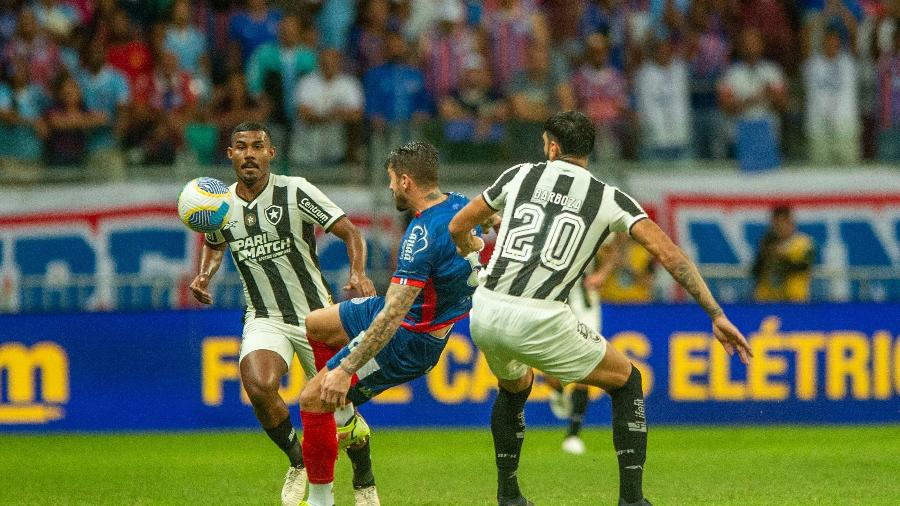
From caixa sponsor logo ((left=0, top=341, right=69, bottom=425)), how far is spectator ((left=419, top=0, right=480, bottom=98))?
15.8 ft

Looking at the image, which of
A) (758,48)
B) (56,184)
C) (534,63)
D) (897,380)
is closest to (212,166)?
(56,184)

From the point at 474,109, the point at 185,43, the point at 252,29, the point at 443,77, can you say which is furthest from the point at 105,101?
the point at 474,109

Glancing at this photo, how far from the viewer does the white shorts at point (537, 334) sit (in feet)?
22.3

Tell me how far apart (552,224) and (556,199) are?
13cm

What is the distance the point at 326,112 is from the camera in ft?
48.0

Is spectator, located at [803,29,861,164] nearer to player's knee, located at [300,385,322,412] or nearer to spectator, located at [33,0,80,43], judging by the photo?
spectator, located at [33,0,80,43]

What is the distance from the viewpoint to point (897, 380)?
13.1 m

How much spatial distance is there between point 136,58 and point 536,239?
30.6 ft

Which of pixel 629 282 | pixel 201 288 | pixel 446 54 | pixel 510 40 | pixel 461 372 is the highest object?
pixel 510 40

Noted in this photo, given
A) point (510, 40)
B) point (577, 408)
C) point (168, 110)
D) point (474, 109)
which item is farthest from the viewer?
point (510, 40)

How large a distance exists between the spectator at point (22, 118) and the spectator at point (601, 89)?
5.71 meters

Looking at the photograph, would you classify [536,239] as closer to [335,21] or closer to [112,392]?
[112,392]

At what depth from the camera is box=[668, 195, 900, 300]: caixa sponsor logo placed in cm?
1466

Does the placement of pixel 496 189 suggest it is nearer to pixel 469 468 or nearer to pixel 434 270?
pixel 434 270
